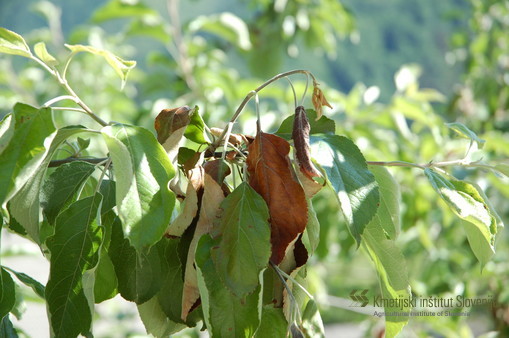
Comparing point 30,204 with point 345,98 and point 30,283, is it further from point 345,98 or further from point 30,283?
point 345,98

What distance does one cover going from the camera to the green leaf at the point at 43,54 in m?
0.50

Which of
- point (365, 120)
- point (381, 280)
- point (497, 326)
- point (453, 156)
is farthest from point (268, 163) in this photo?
point (497, 326)

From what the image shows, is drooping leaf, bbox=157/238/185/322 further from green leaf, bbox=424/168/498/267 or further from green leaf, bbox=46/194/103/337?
green leaf, bbox=424/168/498/267

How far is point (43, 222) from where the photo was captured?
1.80 ft

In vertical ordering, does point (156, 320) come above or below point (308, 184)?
below

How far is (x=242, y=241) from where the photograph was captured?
0.44 m

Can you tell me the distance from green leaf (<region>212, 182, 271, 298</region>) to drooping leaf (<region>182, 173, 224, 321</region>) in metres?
0.01

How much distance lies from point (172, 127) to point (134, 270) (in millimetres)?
124

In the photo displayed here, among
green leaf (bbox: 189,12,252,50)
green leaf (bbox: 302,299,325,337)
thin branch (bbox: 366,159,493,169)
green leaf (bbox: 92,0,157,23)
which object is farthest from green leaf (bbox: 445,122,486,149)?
green leaf (bbox: 92,0,157,23)

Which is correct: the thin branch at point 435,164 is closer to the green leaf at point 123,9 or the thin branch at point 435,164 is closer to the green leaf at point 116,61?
the green leaf at point 116,61

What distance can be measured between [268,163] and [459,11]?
248 centimetres

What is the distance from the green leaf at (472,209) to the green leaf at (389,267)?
0.06m

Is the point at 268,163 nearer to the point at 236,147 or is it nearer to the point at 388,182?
the point at 236,147

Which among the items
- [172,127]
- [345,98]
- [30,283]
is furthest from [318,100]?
[345,98]
